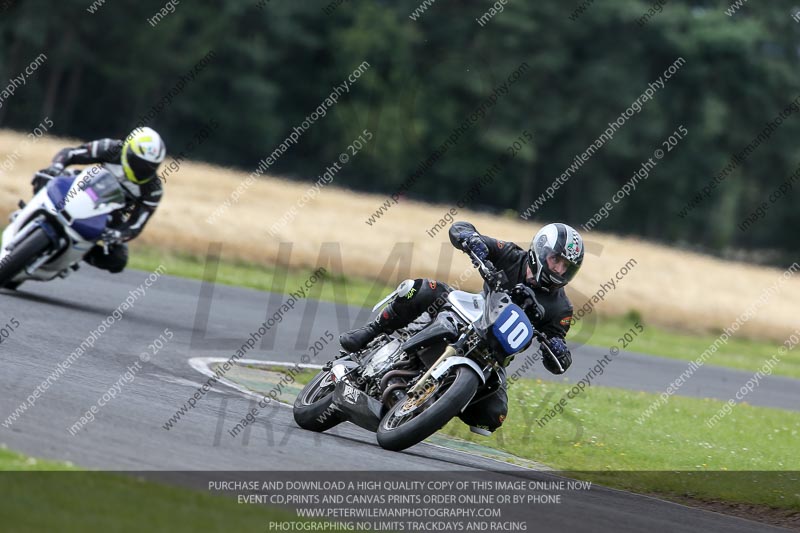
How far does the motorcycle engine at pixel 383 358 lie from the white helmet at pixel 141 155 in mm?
4670

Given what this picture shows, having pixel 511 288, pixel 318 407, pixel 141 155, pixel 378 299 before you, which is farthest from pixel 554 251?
pixel 378 299

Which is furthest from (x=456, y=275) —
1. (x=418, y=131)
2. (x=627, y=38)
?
(x=627, y=38)

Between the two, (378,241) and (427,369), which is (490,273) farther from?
(378,241)

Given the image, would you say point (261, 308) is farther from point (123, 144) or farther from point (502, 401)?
point (502, 401)

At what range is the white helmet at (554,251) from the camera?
331 inches

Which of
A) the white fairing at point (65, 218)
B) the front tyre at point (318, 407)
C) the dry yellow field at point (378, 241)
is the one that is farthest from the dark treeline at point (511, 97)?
the front tyre at point (318, 407)

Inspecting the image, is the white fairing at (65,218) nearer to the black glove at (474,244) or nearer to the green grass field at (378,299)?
the black glove at (474,244)

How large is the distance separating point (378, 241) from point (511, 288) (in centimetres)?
2012

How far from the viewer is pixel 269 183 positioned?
3472cm

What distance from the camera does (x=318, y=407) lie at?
8734 millimetres

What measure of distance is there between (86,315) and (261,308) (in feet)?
16.6

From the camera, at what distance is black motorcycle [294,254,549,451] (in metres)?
7.96

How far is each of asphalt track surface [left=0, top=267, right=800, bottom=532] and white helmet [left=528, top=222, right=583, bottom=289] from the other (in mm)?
1416

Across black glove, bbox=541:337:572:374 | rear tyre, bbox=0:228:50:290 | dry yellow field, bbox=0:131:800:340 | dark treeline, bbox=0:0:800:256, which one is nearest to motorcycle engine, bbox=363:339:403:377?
black glove, bbox=541:337:572:374
